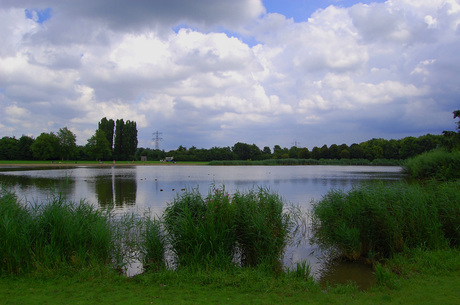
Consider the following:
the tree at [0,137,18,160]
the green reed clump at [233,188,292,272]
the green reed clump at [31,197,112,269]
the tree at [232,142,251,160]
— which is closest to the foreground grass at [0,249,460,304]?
the green reed clump at [31,197,112,269]

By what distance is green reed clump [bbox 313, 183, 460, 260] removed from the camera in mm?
8414

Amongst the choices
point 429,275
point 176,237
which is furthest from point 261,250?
point 429,275

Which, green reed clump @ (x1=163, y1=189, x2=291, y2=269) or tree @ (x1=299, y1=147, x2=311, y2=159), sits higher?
tree @ (x1=299, y1=147, x2=311, y2=159)

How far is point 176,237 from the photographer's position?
780 centimetres

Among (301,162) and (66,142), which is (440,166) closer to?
(301,162)

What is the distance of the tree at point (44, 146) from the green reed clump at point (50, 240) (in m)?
82.3

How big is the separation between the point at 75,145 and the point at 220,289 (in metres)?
A: 92.3

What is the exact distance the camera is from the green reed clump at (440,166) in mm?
23312

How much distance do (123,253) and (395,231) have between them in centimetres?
760

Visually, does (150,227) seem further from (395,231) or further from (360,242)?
(395,231)

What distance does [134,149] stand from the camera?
103562mm

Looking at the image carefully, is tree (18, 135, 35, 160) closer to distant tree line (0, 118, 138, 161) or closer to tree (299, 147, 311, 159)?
distant tree line (0, 118, 138, 161)

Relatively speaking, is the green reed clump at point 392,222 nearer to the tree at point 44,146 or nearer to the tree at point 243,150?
the tree at point 44,146

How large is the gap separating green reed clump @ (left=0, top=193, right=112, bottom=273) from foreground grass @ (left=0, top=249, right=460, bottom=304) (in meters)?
0.45
